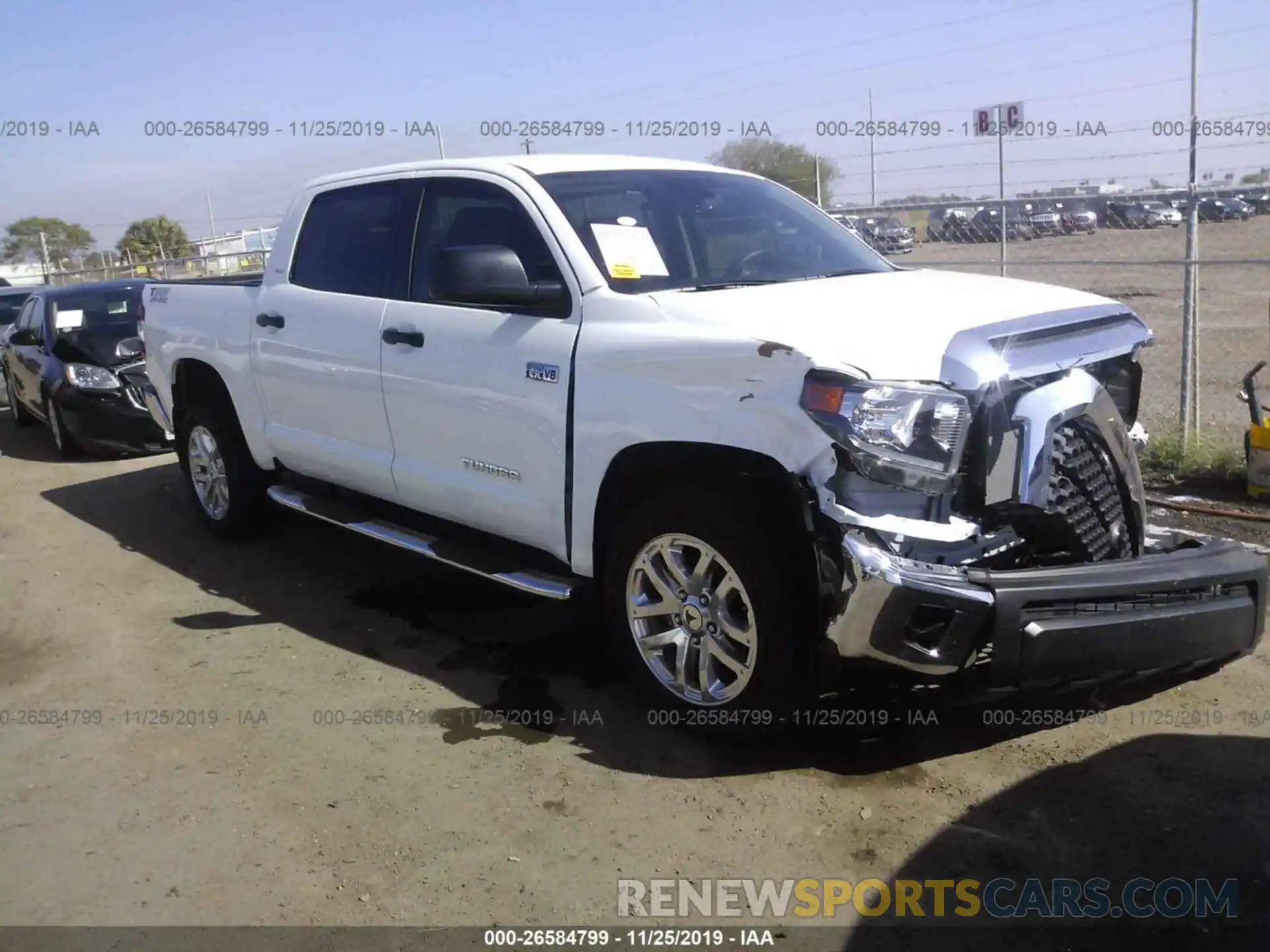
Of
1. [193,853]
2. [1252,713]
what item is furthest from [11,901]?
[1252,713]

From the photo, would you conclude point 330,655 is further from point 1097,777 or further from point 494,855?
point 1097,777

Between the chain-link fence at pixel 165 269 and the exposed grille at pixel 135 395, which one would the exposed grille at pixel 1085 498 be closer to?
the exposed grille at pixel 135 395

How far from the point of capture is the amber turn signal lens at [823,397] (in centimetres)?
321

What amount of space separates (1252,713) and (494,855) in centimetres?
271

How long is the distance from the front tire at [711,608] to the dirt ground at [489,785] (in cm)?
22

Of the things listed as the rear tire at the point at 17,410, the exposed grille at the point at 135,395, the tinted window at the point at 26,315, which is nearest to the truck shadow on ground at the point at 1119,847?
the exposed grille at the point at 135,395

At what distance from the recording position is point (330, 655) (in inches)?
194

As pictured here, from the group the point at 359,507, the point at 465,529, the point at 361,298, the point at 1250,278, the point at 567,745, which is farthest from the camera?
the point at 1250,278

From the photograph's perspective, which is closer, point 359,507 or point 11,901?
point 11,901

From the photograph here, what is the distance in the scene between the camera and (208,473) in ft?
21.7

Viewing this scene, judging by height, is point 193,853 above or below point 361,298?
below

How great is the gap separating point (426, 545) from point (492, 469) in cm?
59

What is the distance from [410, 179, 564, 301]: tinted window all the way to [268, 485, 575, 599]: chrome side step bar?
1.05 metres

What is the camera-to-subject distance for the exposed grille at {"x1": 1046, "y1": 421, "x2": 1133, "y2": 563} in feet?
11.5
